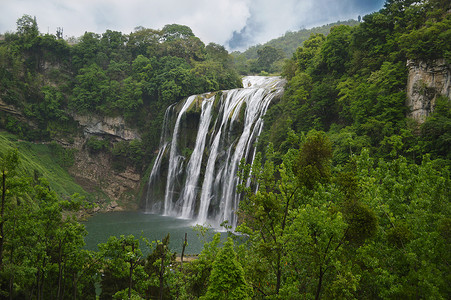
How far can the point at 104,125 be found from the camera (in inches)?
1677

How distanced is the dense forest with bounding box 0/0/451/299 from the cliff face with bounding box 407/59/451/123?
1.52 ft

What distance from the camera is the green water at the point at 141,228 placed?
22.7 meters

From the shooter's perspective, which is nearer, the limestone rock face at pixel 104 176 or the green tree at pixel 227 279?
the green tree at pixel 227 279

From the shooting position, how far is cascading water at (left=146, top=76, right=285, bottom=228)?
1124 inches

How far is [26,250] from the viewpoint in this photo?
8.82 meters

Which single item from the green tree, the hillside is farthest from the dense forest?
the hillside

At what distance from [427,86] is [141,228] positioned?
84.6 feet

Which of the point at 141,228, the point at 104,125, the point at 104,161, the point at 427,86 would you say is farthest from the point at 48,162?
the point at 427,86

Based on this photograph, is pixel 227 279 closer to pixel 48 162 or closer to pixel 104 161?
pixel 48 162

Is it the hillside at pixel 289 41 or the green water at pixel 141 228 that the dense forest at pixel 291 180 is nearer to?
the green water at pixel 141 228

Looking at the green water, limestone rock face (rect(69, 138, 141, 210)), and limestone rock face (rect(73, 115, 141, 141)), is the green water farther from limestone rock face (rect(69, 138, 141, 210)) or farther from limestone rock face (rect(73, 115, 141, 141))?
limestone rock face (rect(73, 115, 141, 141))

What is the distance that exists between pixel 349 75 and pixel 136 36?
36977 mm

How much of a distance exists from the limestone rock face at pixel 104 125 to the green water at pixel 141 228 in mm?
12145

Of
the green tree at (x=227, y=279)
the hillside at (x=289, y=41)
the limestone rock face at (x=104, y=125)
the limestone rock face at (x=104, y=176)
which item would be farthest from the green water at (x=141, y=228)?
the hillside at (x=289, y=41)
